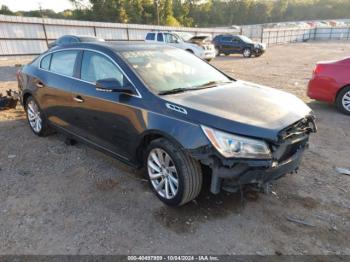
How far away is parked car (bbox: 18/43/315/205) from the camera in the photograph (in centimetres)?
252

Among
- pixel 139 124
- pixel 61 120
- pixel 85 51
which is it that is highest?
pixel 85 51

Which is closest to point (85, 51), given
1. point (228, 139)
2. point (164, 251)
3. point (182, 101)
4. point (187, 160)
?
point (182, 101)

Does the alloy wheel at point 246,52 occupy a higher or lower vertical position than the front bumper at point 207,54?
lower

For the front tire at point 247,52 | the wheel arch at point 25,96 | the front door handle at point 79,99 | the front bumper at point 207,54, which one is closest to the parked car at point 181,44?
the front bumper at point 207,54

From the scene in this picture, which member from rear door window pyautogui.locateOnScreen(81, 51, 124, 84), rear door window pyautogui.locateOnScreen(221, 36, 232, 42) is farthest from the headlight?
rear door window pyautogui.locateOnScreen(221, 36, 232, 42)

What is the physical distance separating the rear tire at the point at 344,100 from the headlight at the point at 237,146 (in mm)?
4933

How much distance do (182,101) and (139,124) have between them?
0.54 metres

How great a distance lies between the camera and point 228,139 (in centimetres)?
249

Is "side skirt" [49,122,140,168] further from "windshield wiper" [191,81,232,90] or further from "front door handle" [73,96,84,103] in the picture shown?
"windshield wiper" [191,81,232,90]

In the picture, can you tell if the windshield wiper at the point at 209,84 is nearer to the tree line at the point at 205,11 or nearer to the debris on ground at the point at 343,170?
the debris on ground at the point at 343,170

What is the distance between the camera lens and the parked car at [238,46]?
21.1 m

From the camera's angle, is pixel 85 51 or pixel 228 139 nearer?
pixel 228 139

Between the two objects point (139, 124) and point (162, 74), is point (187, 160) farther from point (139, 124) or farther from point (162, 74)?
point (162, 74)

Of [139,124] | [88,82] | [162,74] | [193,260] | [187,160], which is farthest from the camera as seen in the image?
[88,82]
